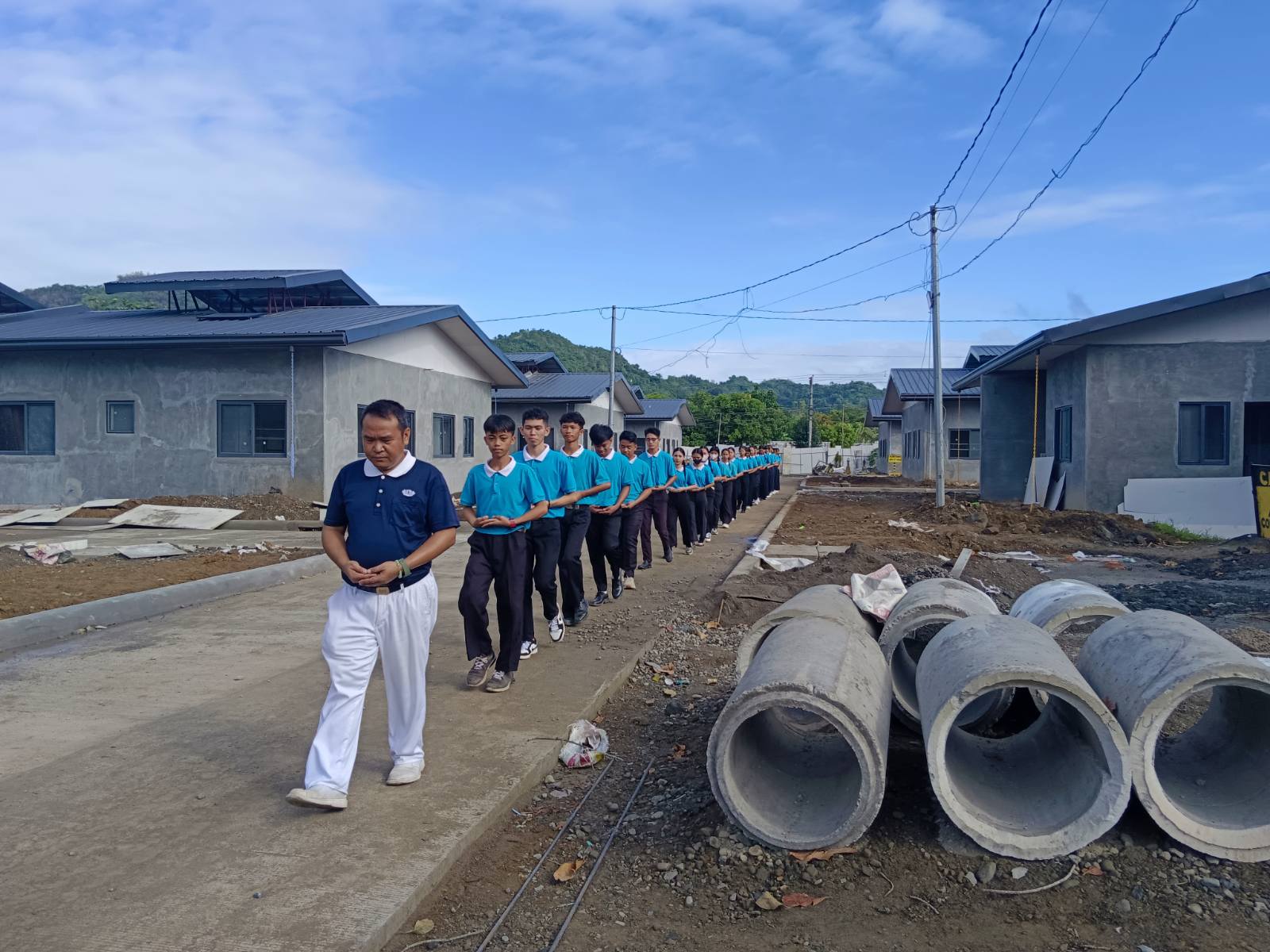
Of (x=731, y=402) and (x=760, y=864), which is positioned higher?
(x=731, y=402)

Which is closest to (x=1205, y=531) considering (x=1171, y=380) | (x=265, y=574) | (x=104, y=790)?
(x=1171, y=380)

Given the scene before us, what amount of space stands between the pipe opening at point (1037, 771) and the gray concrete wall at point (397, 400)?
15185mm

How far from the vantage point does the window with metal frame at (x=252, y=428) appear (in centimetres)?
1827

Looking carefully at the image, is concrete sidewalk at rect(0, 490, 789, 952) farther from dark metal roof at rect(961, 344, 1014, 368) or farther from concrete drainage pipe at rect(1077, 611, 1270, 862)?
dark metal roof at rect(961, 344, 1014, 368)

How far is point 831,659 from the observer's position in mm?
4062

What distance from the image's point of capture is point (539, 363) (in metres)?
38.0

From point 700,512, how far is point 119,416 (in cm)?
1163

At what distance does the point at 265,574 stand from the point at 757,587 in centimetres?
518

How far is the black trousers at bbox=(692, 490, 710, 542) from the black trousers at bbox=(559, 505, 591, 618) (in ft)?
22.6

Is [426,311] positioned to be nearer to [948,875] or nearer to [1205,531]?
[1205,531]

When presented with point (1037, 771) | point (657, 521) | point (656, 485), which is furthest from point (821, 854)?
point (657, 521)

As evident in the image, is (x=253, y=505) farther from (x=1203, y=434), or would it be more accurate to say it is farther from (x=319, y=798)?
(x=1203, y=434)

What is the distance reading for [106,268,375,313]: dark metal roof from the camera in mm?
20484

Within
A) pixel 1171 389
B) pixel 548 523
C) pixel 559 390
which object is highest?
pixel 559 390
